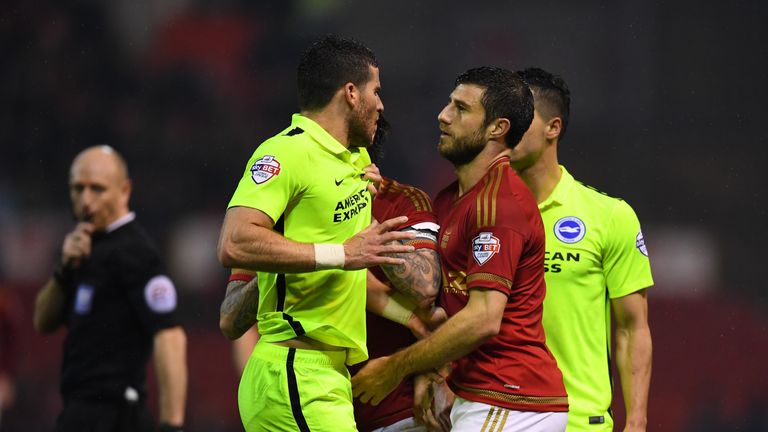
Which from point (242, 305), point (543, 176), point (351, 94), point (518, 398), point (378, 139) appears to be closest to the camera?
point (518, 398)

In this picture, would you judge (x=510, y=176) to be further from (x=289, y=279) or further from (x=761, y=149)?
(x=761, y=149)

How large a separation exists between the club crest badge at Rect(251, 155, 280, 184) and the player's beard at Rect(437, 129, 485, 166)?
0.67 metres

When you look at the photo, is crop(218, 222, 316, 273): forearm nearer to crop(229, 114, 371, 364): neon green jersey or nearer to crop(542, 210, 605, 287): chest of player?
crop(229, 114, 371, 364): neon green jersey

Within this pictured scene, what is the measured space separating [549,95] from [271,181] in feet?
5.61

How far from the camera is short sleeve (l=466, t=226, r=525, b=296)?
11.3ft

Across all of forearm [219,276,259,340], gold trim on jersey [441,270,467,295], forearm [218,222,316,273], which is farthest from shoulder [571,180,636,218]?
forearm [218,222,316,273]

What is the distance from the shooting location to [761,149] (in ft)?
29.2

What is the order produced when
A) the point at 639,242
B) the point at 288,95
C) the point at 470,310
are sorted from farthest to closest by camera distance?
the point at 288,95, the point at 639,242, the point at 470,310

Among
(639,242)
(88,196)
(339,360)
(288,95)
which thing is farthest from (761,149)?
(339,360)

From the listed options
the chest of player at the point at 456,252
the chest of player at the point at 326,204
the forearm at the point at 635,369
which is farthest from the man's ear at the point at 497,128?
the forearm at the point at 635,369

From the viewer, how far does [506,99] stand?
3.81m

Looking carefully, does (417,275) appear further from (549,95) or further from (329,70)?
(549,95)

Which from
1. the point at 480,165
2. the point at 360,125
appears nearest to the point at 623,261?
the point at 480,165

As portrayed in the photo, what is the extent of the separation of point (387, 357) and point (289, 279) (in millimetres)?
487
